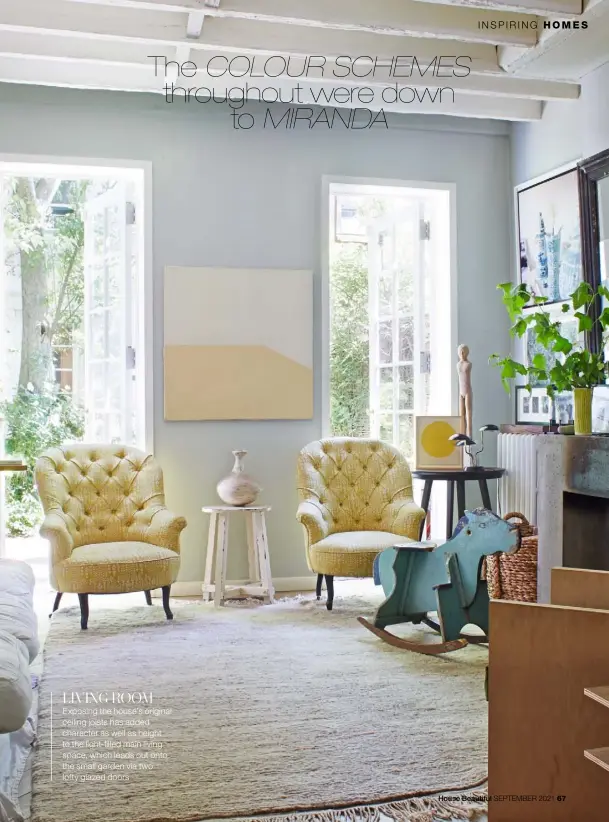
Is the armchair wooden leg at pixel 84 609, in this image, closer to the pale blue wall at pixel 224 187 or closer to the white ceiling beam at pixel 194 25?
the pale blue wall at pixel 224 187

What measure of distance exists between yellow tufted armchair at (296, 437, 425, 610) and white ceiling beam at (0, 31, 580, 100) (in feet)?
6.42

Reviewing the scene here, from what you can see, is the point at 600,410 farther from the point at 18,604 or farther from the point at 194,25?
the point at 18,604

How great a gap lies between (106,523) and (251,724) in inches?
77.2

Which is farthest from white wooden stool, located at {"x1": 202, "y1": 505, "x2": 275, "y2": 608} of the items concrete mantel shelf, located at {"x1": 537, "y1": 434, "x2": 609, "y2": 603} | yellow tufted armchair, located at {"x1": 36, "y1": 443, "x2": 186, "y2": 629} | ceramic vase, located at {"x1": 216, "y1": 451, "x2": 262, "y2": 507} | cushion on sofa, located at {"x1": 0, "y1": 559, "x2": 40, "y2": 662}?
A: concrete mantel shelf, located at {"x1": 537, "y1": 434, "x2": 609, "y2": 603}

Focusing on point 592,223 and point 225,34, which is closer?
point 225,34

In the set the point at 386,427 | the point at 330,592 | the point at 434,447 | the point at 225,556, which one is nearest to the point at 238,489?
the point at 225,556

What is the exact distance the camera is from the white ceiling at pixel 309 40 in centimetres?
372

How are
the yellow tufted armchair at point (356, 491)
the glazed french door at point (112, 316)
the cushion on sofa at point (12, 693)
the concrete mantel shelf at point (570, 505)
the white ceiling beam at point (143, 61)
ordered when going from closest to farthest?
the cushion on sofa at point (12, 693) < the concrete mantel shelf at point (570, 505) < the white ceiling beam at point (143, 61) < the yellow tufted armchair at point (356, 491) < the glazed french door at point (112, 316)

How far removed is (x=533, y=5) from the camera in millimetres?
3572

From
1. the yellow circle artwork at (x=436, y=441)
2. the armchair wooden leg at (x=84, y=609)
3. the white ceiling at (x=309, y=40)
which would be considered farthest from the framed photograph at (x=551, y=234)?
the armchair wooden leg at (x=84, y=609)

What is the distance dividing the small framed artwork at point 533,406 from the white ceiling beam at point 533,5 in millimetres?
2056

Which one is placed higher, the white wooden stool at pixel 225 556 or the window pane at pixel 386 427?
the window pane at pixel 386 427

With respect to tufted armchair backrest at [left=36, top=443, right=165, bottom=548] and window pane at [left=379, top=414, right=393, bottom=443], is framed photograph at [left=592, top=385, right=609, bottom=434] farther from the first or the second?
tufted armchair backrest at [left=36, top=443, right=165, bottom=548]

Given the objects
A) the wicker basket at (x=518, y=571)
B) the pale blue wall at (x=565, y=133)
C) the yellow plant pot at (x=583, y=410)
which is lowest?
the wicker basket at (x=518, y=571)
